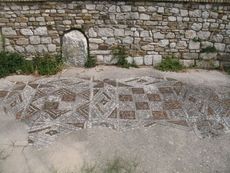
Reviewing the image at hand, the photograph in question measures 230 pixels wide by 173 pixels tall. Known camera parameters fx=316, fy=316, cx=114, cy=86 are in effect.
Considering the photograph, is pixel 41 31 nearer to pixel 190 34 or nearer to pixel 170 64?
pixel 170 64

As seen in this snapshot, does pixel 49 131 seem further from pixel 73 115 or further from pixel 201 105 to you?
pixel 201 105

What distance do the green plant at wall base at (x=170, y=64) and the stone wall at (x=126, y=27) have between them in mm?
111

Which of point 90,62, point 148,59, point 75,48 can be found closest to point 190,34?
point 148,59

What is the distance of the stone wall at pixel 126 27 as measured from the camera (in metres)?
6.24

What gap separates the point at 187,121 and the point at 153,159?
1138 millimetres

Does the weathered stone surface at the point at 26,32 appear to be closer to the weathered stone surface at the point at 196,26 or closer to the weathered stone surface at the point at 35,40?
the weathered stone surface at the point at 35,40

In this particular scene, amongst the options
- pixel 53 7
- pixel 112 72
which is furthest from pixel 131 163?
pixel 53 7

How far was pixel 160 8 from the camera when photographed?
627cm

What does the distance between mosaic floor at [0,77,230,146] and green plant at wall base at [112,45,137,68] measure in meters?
0.60

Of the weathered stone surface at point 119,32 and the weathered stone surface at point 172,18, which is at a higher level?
the weathered stone surface at point 172,18

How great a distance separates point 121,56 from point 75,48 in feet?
3.19

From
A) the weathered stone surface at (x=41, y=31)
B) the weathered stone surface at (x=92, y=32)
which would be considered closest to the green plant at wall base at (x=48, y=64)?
the weathered stone surface at (x=41, y=31)

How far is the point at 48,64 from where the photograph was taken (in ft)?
21.3

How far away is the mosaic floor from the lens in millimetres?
4770
